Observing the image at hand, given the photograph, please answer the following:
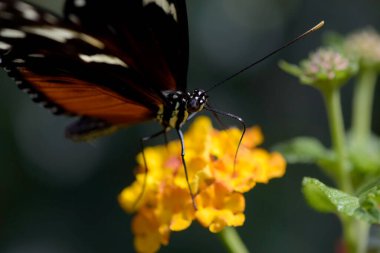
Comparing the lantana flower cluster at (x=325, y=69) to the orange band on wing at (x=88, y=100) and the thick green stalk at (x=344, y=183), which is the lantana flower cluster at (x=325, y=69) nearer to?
the thick green stalk at (x=344, y=183)

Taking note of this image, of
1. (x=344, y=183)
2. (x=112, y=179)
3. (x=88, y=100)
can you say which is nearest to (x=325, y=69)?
(x=344, y=183)

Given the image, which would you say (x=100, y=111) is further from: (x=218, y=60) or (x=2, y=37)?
(x=218, y=60)

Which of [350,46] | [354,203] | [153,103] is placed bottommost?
[354,203]

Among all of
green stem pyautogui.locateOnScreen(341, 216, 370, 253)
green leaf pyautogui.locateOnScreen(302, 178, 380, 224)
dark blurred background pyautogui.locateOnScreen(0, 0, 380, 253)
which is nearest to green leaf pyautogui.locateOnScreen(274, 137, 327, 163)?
green stem pyautogui.locateOnScreen(341, 216, 370, 253)

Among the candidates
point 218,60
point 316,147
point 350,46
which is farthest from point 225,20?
point 316,147

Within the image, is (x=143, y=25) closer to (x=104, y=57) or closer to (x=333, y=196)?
(x=104, y=57)

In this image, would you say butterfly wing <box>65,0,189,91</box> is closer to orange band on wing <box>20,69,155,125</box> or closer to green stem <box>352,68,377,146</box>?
orange band on wing <box>20,69,155,125</box>
